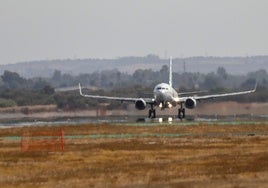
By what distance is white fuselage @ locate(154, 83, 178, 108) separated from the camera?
111625 millimetres

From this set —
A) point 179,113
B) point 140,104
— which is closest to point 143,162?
point 179,113

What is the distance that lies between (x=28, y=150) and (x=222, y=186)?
2462cm

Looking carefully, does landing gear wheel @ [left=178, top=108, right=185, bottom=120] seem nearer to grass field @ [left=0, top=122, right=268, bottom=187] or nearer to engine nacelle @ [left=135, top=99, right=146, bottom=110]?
engine nacelle @ [left=135, top=99, right=146, bottom=110]

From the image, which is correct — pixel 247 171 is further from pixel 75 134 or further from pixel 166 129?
pixel 166 129

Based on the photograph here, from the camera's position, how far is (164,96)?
4390 inches

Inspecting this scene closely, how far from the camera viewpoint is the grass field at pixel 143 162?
122ft

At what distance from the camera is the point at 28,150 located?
2256 inches

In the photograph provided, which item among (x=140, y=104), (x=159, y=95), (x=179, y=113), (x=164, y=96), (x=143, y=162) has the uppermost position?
(x=159, y=95)

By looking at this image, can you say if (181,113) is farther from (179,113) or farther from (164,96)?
(164,96)

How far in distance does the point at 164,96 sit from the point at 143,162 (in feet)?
214

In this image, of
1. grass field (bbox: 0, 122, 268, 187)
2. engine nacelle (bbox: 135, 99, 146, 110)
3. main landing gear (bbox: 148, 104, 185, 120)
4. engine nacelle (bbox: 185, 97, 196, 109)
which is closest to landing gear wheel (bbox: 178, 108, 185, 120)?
main landing gear (bbox: 148, 104, 185, 120)

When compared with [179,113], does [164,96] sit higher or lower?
higher

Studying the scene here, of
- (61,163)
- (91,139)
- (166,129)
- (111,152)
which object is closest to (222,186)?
Result: (61,163)

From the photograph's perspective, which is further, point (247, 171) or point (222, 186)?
point (247, 171)
